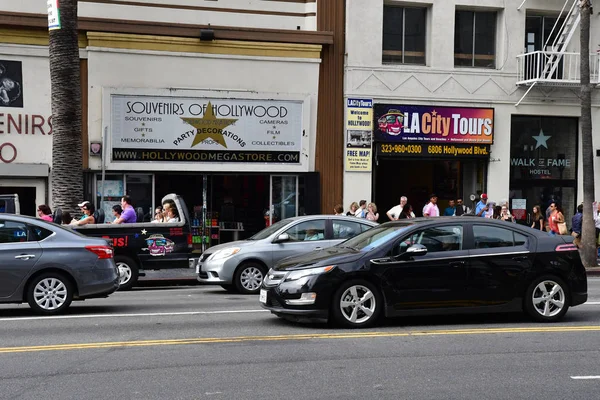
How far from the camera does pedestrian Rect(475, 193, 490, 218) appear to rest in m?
23.2

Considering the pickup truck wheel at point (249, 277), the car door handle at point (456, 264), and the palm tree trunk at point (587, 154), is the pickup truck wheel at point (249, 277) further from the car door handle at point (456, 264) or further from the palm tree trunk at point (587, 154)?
the palm tree trunk at point (587, 154)

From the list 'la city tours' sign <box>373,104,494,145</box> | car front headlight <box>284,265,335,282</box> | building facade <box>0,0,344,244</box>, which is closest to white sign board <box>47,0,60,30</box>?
building facade <box>0,0,344,244</box>

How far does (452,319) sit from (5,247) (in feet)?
20.9

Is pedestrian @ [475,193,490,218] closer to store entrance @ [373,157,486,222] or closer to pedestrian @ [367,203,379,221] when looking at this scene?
store entrance @ [373,157,486,222]

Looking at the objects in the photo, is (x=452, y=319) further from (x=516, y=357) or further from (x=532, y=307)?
(x=516, y=357)

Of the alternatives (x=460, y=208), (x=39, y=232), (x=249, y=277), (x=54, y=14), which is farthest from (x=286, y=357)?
(x=460, y=208)

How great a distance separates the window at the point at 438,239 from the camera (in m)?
10.6

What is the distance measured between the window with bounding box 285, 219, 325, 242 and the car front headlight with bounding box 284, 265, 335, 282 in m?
5.05

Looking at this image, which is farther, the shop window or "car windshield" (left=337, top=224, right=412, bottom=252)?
the shop window

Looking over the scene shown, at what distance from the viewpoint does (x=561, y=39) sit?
81.8ft

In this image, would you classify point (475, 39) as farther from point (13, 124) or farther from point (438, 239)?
point (438, 239)

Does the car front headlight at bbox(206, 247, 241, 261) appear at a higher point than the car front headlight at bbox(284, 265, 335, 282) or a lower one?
lower

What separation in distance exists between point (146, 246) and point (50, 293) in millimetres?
4598

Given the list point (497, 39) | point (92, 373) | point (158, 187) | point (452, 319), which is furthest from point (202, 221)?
point (92, 373)
